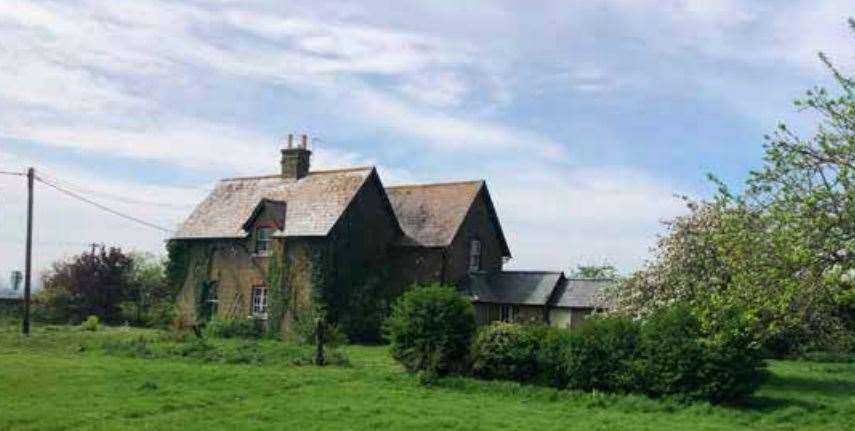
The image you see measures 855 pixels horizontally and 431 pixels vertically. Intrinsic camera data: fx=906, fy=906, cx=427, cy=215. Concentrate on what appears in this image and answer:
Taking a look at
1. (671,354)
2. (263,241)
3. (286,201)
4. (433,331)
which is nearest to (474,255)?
(286,201)

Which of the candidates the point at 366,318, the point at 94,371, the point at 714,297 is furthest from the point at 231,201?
the point at 714,297

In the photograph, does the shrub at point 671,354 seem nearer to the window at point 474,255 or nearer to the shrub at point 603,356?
the shrub at point 603,356

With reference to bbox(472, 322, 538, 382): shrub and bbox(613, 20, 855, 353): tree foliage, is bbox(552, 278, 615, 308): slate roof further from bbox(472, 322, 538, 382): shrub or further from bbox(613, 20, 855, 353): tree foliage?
bbox(613, 20, 855, 353): tree foliage

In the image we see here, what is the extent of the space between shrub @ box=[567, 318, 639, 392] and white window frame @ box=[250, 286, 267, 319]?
2346 centimetres

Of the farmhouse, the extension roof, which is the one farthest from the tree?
the extension roof

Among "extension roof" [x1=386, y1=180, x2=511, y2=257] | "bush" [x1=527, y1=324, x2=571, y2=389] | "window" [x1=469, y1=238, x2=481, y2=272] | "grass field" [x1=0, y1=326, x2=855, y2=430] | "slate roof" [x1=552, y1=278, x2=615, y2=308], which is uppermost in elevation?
"extension roof" [x1=386, y1=180, x2=511, y2=257]

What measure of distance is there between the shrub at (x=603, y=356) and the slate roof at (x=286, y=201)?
20.0m

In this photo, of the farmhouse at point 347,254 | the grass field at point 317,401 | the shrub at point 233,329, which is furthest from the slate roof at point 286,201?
the grass field at point 317,401

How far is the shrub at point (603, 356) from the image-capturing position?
23344 mm

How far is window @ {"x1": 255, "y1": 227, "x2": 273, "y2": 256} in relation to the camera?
44.4 m

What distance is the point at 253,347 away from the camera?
1252 inches

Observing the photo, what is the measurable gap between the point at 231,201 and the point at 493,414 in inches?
1248

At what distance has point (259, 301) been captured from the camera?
44.7 m

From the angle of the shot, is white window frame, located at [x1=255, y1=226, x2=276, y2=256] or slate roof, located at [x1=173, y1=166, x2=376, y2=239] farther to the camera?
white window frame, located at [x1=255, y1=226, x2=276, y2=256]
